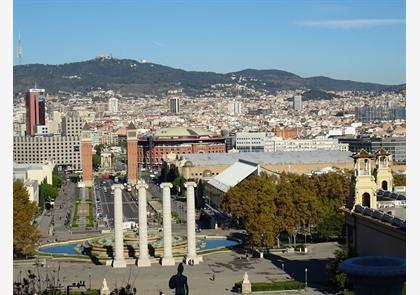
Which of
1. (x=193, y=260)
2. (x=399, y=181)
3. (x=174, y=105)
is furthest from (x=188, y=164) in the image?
(x=174, y=105)

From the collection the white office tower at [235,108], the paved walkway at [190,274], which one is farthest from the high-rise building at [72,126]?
the white office tower at [235,108]

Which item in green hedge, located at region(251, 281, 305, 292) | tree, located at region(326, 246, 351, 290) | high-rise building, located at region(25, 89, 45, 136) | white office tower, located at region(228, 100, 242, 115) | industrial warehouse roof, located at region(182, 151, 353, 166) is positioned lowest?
green hedge, located at region(251, 281, 305, 292)

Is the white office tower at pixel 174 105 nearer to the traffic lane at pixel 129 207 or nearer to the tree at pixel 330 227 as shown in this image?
the traffic lane at pixel 129 207

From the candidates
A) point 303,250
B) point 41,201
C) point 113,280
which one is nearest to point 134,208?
point 41,201

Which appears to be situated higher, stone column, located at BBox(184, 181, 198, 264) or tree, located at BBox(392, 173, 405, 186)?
tree, located at BBox(392, 173, 405, 186)

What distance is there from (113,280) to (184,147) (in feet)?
175

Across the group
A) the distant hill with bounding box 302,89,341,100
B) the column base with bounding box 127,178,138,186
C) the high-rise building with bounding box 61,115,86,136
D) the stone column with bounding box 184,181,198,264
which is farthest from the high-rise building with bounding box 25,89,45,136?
the distant hill with bounding box 302,89,341,100

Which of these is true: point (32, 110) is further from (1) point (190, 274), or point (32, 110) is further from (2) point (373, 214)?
(2) point (373, 214)

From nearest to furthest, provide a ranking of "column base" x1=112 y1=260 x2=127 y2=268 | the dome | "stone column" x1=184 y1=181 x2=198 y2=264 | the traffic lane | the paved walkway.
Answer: the paved walkway < "column base" x1=112 y1=260 x2=127 y2=268 < "stone column" x1=184 y1=181 x2=198 y2=264 < the traffic lane < the dome

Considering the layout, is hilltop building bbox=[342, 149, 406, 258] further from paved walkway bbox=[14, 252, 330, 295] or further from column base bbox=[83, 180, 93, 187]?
column base bbox=[83, 180, 93, 187]

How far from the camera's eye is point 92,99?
7254 inches

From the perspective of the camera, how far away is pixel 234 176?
3734 centimetres

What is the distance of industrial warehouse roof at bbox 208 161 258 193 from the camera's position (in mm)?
35744

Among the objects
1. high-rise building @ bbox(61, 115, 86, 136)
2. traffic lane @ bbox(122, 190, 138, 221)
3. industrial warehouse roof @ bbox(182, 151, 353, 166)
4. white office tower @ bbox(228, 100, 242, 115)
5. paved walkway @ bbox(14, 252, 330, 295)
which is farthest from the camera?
white office tower @ bbox(228, 100, 242, 115)
